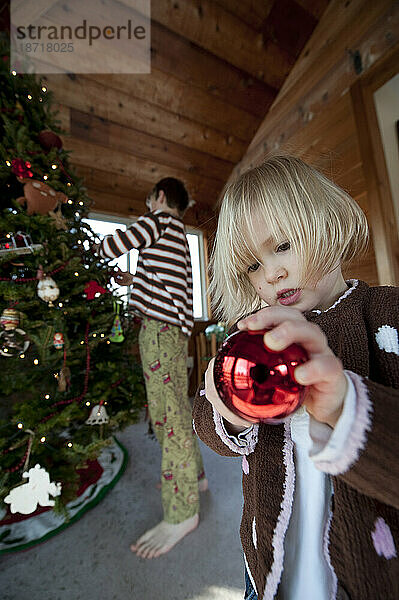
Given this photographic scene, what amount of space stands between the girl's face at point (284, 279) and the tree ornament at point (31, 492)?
3.12ft

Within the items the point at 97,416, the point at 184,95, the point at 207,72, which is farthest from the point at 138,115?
the point at 97,416

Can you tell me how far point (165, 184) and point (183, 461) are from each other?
1.05 m

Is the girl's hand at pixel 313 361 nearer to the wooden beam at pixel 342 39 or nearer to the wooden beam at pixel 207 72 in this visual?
the wooden beam at pixel 342 39

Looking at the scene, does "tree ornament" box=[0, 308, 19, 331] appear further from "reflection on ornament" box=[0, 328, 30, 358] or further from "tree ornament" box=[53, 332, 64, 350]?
"tree ornament" box=[53, 332, 64, 350]

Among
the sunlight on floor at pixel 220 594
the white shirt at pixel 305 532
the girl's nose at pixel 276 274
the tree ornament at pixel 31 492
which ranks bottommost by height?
the sunlight on floor at pixel 220 594

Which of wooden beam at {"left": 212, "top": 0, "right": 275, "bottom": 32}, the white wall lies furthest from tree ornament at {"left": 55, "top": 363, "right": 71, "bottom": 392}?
wooden beam at {"left": 212, "top": 0, "right": 275, "bottom": 32}

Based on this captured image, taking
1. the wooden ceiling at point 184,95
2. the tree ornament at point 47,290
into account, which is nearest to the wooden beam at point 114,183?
the wooden ceiling at point 184,95

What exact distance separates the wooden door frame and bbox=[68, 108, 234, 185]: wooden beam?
4.65 feet

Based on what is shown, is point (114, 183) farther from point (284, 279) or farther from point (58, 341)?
point (284, 279)

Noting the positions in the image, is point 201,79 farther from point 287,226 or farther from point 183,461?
point 183,461

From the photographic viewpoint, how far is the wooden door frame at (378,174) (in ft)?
4.71

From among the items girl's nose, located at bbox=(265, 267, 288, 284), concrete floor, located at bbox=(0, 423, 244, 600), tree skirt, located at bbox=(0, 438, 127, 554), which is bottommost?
concrete floor, located at bbox=(0, 423, 244, 600)

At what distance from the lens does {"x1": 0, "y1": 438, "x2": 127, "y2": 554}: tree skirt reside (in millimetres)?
984

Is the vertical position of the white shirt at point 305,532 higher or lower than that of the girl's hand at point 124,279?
lower
